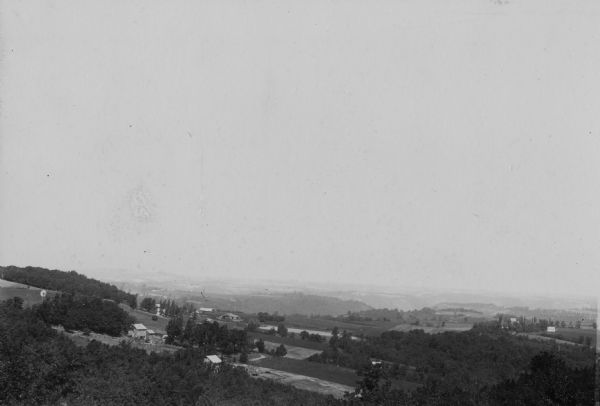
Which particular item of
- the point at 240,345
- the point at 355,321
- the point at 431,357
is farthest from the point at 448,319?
the point at 240,345

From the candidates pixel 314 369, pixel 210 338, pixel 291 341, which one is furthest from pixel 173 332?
pixel 291 341

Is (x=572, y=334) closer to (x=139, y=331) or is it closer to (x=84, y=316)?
(x=139, y=331)

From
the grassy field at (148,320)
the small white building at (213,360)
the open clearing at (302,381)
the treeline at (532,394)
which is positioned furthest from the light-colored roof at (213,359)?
the grassy field at (148,320)

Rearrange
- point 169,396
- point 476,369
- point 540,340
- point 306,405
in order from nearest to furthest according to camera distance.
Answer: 1. point 169,396
2. point 306,405
3. point 476,369
4. point 540,340

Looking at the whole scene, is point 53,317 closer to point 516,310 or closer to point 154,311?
point 154,311

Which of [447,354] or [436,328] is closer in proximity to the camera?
[447,354]

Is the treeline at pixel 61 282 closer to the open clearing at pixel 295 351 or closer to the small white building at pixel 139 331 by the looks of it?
the small white building at pixel 139 331
